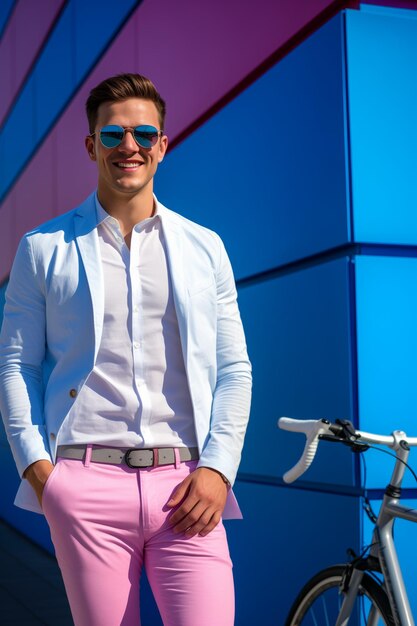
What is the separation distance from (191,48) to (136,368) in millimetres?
3236

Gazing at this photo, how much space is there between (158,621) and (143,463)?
10.2ft

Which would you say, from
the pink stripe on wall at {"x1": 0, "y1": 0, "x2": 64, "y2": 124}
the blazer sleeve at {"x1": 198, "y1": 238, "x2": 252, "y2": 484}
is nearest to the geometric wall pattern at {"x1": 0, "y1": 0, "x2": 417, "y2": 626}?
the blazer sleeve at {"x1": 198, "y1": 238, "x2": 252, "y2": 484}

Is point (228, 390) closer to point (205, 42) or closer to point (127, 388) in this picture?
point (127, 388)

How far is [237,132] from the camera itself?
14.0 feet

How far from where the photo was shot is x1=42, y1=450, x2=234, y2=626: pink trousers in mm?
2041

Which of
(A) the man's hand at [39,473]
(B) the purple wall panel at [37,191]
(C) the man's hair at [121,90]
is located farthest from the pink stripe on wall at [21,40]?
(A) the man's hand at [39,473]

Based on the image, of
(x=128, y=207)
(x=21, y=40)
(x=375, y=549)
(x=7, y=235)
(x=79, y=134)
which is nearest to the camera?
(x=128, y=207)

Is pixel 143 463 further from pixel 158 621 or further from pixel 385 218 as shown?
pixel 158 621

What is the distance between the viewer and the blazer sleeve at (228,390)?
2.13 m

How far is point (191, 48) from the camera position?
196 inches

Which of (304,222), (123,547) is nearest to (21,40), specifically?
(304,222)

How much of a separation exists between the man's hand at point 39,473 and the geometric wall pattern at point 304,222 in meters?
1.38

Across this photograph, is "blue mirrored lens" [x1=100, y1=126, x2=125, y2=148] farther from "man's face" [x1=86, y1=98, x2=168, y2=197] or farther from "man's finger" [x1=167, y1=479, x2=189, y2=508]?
"man's finger" [x1=167, y1=479, x2=189, y2=508]

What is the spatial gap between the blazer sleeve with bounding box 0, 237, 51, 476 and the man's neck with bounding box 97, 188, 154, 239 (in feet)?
0.75
